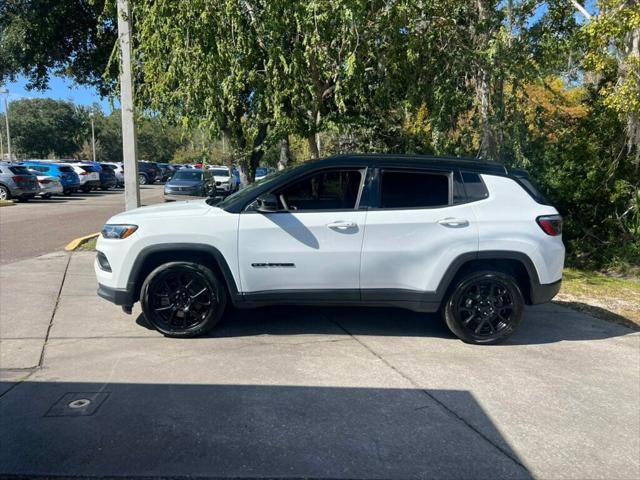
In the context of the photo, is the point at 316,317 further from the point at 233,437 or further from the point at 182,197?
the point at 182,197

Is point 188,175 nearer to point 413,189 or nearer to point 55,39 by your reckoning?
point 55,39

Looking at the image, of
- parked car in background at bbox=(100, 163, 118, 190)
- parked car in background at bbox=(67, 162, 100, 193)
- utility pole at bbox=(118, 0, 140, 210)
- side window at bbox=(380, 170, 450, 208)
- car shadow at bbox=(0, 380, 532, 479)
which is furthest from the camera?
parked car in background at bbox=(100, 163, 118, 190)

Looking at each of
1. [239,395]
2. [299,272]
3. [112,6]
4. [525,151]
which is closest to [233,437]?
[239,395]

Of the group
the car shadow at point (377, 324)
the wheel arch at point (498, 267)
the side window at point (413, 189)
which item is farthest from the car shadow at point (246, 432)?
the side window at point (413, 189)

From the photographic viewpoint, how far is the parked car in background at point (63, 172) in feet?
86.0

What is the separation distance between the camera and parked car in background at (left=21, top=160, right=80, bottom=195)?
26.2 metres

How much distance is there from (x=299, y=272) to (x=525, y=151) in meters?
7.21

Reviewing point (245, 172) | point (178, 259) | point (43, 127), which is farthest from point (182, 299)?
point (43, 127)

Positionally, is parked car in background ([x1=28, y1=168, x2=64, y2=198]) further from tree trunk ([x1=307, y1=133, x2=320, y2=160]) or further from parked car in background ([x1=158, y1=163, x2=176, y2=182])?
parked car in background ([x1=158, y1=163, x2=176, y2=182])

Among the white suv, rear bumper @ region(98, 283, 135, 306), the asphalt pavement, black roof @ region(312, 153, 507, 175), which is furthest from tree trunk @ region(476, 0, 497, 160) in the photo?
the asphalt pavement

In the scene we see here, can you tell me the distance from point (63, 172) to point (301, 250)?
25.1 m

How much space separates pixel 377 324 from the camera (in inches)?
235

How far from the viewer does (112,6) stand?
9055 millimetres

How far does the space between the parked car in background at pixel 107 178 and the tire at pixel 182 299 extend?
28.8m
